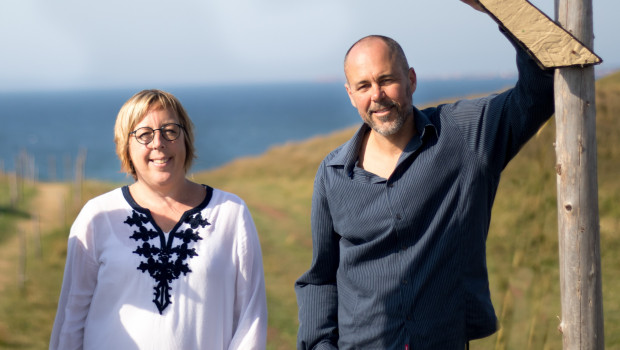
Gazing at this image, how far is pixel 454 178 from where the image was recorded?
9.96 feet

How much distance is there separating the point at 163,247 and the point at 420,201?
1230 mm

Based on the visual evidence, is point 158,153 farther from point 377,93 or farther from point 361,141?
point 377,93

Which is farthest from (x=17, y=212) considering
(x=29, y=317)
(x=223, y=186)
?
(x=29, y=317)

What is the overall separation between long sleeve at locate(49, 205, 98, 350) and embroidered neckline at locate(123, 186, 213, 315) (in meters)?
0.22

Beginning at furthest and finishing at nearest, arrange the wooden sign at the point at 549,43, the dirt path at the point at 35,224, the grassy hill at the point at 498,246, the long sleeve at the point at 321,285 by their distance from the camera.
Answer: the dirt path at the point at 35,224 < the grassy hill at the point at 498,246 < the long sleeve at the point at 321,285 < the wooden sign at the point at 549,43

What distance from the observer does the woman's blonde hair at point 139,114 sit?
3346mm

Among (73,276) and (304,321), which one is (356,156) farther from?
(73,276)

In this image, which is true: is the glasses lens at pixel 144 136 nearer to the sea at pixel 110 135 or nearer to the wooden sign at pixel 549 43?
the wooden sign at pixel 549 43

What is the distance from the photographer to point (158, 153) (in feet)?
10.9

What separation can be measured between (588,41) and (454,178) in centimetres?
79

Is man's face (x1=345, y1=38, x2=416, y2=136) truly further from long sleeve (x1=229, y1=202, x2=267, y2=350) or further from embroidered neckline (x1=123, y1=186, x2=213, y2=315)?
embroidered neckline (x1=123, y1=186, x2=213, y2=315)

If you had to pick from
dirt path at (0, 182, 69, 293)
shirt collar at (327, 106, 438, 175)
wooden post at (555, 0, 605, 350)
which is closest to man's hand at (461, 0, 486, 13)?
wooden post at (555, 0, 605, 350)

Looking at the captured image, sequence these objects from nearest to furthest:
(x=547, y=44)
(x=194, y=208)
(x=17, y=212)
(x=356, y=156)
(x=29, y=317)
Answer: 1. (x=547, y=44)
2. (x=356, y=156)
3. (x=194, y=208)
4. (x=29, y=317)
5. (x=17, y=212)

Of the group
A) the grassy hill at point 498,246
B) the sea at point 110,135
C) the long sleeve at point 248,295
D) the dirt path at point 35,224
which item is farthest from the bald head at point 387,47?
the sea at point 110,135
